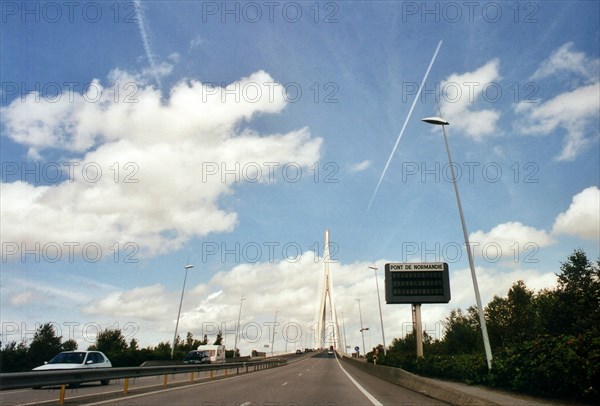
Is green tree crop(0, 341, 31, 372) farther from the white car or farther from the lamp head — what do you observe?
the lamp head

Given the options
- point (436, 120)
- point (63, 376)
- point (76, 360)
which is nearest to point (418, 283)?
point (436, 120)

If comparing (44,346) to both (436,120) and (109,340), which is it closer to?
(109,340)

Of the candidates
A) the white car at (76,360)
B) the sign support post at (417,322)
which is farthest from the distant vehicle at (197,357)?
the white car at (76,360)

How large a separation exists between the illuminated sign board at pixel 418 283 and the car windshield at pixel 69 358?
86.5 feet

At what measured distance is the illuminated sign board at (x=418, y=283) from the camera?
41.8 meters

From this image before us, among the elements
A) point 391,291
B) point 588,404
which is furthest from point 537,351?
point 391,291

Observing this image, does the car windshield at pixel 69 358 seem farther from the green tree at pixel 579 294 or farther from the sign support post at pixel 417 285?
the green tree at pixel 579 294

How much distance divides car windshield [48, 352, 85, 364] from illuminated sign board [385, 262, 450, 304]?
1037 inches

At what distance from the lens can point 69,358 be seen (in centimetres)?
2244

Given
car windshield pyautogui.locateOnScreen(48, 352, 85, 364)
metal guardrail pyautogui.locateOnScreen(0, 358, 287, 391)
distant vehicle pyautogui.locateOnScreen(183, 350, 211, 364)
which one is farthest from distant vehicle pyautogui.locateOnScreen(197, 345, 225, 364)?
metal guardrail pyautogui.locateOnScreen(0, 358, 287, 391)

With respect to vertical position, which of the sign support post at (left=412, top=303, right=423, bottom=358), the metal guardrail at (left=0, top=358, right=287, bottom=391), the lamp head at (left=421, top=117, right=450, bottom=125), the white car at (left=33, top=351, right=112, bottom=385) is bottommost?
the metal guardrail at (left=0, top=358, right=287, bottom=391)

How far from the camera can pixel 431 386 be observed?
17750 millimetres

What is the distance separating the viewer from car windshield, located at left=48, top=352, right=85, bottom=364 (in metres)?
22.1

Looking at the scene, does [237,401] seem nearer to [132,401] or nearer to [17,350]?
[132,401]
